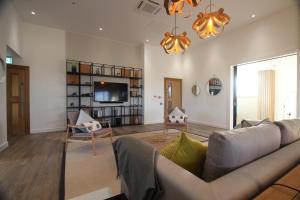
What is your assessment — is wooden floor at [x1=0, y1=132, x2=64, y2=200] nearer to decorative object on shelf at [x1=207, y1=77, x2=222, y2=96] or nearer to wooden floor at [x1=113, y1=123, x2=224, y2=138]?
wooden floor at [x1=113, y1=123, x2=224, y2=138]

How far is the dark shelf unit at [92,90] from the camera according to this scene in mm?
5191

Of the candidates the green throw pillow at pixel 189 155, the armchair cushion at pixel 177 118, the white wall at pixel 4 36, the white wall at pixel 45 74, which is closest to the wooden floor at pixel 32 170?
the white wall at pixel 4 36

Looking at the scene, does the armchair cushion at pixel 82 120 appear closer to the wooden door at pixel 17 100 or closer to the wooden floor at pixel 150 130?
the wooden floor at pixel 150 130

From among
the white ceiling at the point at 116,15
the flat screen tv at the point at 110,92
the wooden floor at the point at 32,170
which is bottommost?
the wooden floor at the point at 32,170

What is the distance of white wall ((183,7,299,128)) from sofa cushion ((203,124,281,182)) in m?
4.29

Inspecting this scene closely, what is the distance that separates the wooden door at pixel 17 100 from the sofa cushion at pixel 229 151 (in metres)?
5.48

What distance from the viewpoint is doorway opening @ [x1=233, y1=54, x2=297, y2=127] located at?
551 cm

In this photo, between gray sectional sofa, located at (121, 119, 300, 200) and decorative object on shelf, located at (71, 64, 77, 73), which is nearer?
gray sectional sofa, located at (121, 119, 300, 200)

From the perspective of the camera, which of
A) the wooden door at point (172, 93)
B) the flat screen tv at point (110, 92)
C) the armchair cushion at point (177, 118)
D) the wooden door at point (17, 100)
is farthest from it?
the wooden door at point (172, 93)

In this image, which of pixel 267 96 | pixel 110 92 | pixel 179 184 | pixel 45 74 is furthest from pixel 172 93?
pixel 179 184

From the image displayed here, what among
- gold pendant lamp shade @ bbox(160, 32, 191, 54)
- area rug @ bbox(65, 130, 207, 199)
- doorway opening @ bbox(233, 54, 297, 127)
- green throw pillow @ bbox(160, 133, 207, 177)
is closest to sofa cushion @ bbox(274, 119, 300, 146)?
green throw pillow @ bbox(160, 133, 207, 177)

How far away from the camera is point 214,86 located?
573 centimetres

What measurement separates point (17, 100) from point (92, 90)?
6.98 ft

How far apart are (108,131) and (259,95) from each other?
6.00 metres
